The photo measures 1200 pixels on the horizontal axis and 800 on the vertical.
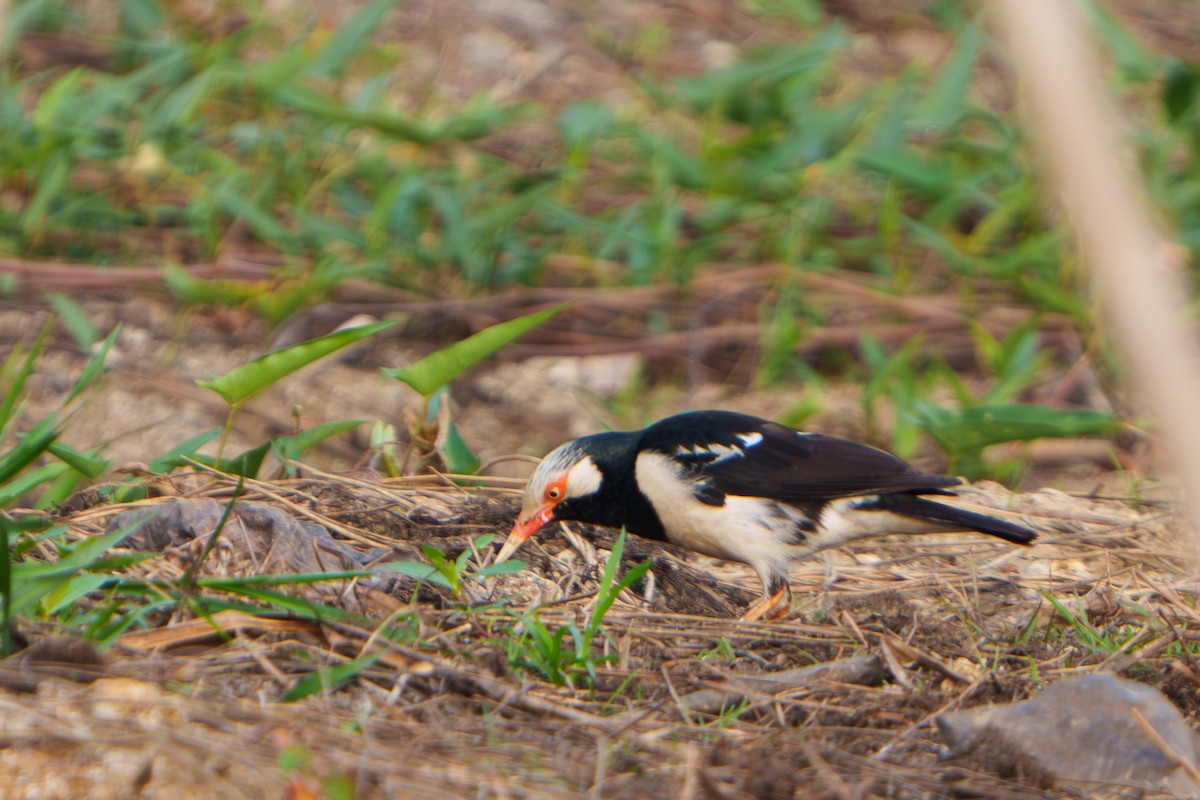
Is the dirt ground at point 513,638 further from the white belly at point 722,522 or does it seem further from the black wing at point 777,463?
the black wing at point 777,463

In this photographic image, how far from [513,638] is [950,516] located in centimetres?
133

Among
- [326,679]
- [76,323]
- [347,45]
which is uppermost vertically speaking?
[347,45]

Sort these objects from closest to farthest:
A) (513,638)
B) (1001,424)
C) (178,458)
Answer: (513,638) → (178,458) → (1001,424)

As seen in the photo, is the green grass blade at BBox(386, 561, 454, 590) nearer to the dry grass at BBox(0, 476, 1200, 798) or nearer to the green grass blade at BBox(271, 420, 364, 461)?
the dry grass at BBox(0, 476, 1200, 798)

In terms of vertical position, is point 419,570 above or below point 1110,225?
below

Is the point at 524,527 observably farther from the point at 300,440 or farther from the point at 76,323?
the point at 76,323

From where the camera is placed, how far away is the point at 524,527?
314 centimetres

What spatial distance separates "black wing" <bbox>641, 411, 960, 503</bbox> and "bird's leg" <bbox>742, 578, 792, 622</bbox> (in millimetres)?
246

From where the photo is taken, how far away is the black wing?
3.28 m

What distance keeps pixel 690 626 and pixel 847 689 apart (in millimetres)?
466

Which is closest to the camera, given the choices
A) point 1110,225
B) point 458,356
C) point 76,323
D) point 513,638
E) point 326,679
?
point 1110,225

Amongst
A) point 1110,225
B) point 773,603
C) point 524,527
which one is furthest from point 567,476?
point 1110,225

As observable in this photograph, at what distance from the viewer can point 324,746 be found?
74.4 inches

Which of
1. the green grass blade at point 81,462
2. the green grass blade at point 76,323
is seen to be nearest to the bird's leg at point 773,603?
the green grass blade at point 81,462
